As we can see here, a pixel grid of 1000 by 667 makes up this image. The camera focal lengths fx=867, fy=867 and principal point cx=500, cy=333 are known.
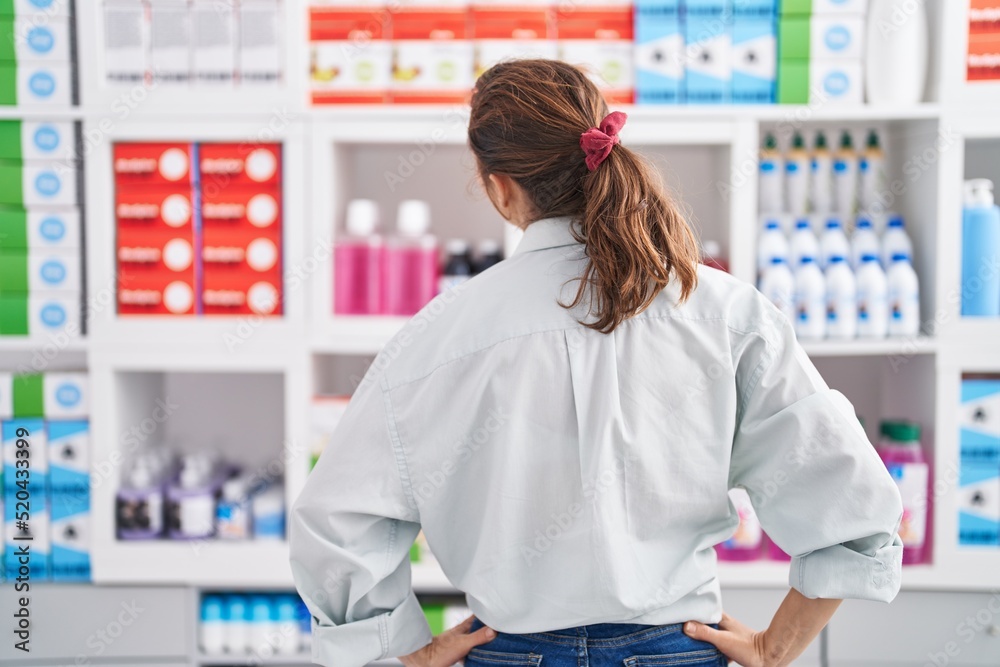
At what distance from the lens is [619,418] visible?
102 centimetres

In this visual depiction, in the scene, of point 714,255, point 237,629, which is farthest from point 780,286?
point 237,629

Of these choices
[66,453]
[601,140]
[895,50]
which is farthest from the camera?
[66,453]

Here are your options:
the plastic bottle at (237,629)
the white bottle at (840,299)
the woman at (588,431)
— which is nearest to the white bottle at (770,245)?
the white bottle at (840,299)

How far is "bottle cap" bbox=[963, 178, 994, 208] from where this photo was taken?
6.64 ft

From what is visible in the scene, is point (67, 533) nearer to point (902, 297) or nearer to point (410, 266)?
point (410, 266)

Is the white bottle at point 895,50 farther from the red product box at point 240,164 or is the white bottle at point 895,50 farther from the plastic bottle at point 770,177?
the red product box at point 240,164

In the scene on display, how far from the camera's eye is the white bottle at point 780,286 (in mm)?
2021

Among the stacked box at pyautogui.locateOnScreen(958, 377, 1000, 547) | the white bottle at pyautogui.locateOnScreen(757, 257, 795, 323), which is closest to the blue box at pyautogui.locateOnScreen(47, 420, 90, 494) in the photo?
the white bottle at pyautogui.locateOnScreen(757, 257, 795, 323)

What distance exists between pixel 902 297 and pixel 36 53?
2135 millimetres

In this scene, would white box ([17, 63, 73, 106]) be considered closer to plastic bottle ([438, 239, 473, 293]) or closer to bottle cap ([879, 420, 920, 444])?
plastic bottle ([438, 239, 473, 293])

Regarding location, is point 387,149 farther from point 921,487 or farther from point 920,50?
point 921,487

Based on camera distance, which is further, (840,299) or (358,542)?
(840,299)

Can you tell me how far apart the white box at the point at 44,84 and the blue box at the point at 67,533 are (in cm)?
95

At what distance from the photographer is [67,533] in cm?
213
